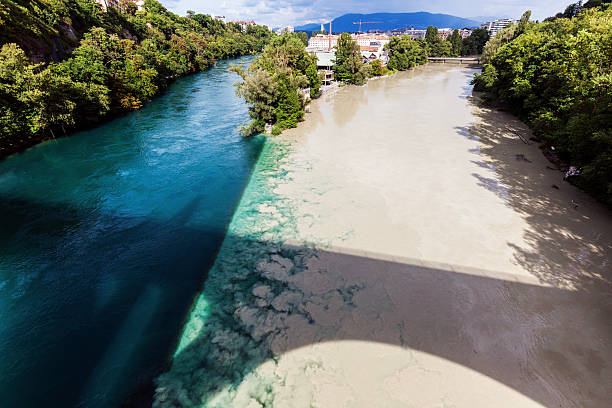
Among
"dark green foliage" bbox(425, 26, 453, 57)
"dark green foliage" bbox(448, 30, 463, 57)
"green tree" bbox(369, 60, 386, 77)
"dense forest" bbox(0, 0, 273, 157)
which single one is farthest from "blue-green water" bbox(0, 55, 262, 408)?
"dark green foliage" bbox(448, 30, 463, 57)

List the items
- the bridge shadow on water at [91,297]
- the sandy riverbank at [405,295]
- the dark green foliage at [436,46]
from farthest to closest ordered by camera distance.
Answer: the dark green foliage at [436,46] → the bridge shadow on water at [91,297] → the sandy riverbank at [405,295]

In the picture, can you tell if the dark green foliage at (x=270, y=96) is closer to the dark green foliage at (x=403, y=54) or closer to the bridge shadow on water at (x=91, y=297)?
the bridge shadow on water at (x=91, y=297)

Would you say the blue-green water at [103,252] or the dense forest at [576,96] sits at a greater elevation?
the dense forest at [576,96]

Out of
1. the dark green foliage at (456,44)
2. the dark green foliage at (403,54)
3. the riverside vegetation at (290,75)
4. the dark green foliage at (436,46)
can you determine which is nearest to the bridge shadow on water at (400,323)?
the riverside vegetation at (290,75)

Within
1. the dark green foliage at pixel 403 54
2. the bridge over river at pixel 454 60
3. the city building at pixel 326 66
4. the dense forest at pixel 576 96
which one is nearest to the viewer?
the dense forest at pixel 576 96

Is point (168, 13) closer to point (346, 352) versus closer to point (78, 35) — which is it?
point (78, 35)

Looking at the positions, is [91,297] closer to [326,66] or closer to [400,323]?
[400,323]

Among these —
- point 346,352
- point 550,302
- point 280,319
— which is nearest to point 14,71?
point 280,319

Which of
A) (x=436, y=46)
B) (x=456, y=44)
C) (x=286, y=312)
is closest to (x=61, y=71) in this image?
(x=286, y=312)
